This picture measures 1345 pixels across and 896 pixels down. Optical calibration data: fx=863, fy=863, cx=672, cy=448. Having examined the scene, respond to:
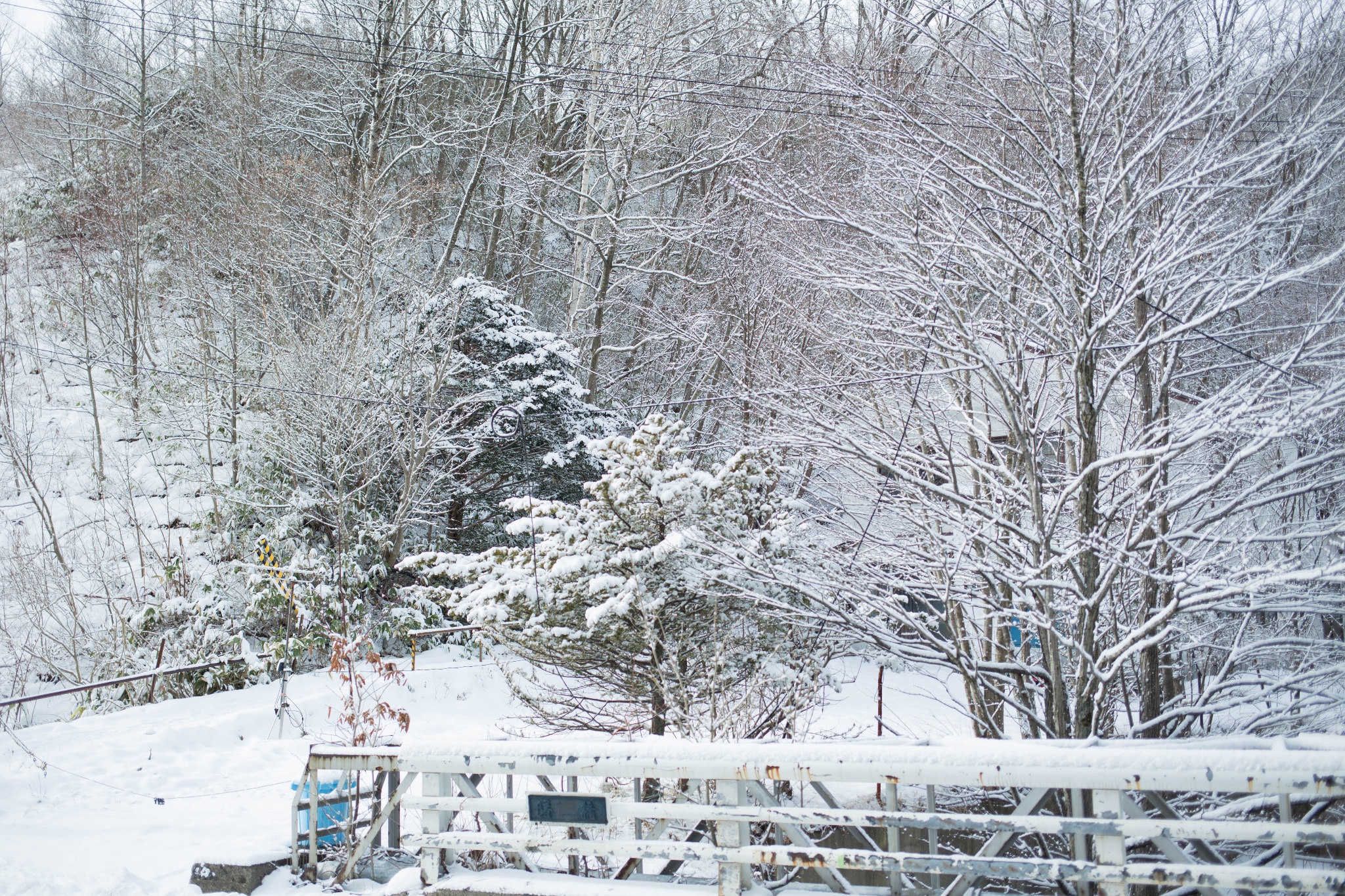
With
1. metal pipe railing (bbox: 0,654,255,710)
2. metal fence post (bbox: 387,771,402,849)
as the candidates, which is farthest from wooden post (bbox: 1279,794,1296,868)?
metal pipe railing (bbox: 0,654,255,710)

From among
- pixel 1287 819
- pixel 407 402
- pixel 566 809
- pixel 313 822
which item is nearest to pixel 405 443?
pixel 407 402

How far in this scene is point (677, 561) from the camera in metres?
8.51

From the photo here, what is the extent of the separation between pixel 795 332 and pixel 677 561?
462 centimetres

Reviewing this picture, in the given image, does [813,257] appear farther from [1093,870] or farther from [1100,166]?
[1093,870]

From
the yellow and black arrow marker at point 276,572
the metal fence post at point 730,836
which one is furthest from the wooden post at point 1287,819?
the yellow and black arrow marker at point 276,572

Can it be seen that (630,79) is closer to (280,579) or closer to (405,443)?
(405,443)

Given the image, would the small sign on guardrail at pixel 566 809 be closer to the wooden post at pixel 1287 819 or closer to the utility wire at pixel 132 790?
the wooden post at pixel 1287 819

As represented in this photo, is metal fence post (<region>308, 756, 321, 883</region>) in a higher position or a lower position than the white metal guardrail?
lower

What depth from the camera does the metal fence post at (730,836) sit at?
14.8 ft

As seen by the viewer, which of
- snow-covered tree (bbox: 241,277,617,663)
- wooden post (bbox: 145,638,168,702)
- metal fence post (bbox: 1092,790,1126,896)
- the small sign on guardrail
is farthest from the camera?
snow-covered tree (bbox: 241,277,617,663)

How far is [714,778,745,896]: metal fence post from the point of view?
14.8ft

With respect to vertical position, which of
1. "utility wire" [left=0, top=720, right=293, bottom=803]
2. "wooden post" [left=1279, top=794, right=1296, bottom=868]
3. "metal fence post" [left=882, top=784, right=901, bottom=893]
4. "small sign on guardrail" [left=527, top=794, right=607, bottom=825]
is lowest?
"utility wire" [left=0, top=720, right=293, bottom=803]

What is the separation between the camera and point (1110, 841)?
4.04m

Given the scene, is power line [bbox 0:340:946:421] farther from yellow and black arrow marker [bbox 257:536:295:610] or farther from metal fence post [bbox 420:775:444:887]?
metal fence post [bbox 420:775:444:887]
